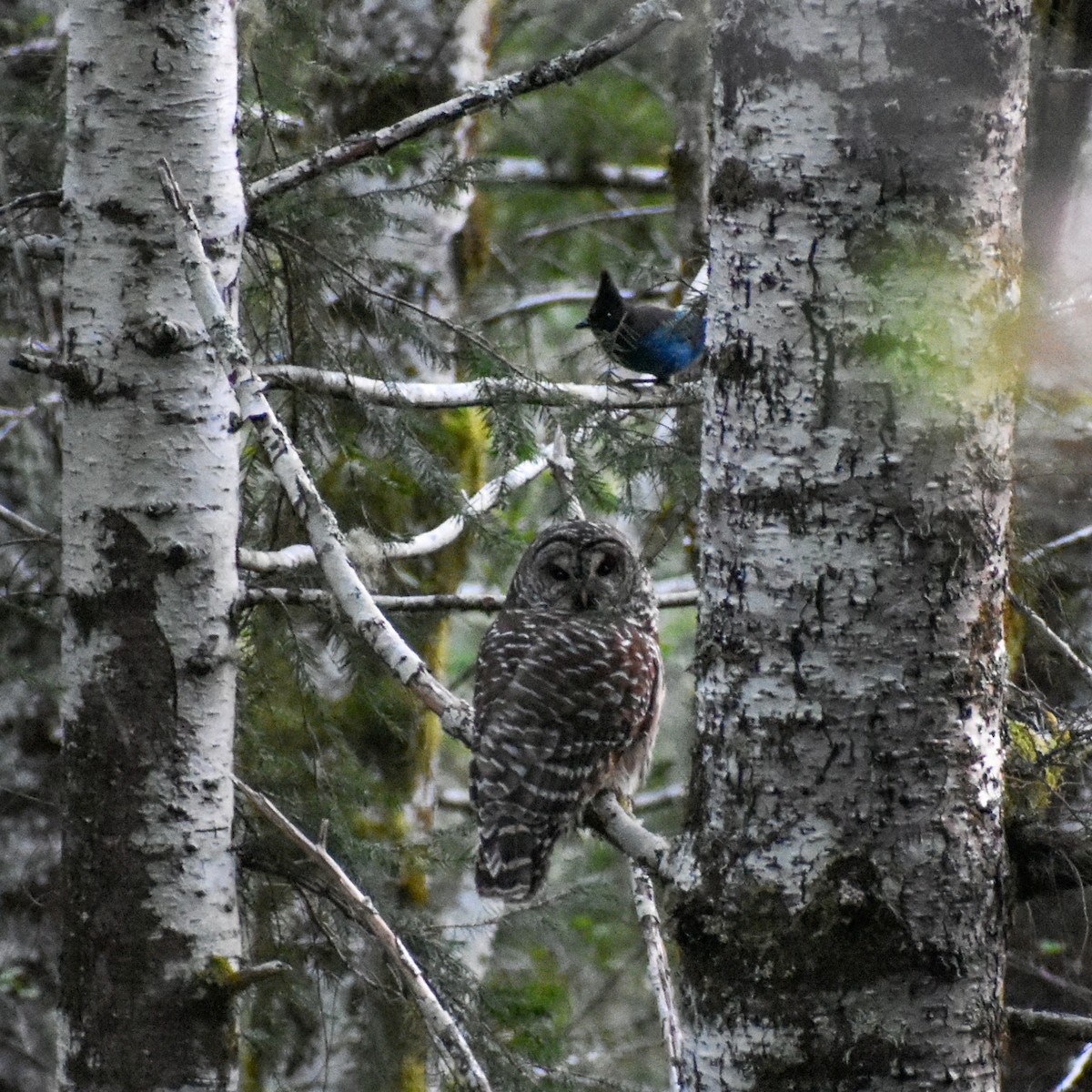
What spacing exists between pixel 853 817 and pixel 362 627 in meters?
0.99

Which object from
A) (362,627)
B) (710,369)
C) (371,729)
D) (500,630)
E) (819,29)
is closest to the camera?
(819,29)

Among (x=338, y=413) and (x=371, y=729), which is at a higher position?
(x=338, y=413)

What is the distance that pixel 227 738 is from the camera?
349 centimetres

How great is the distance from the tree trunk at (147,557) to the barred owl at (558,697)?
0.86m

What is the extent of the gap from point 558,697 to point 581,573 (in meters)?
0.46

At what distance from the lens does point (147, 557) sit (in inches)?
134

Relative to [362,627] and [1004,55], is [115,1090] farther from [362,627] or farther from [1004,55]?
[1004,55]

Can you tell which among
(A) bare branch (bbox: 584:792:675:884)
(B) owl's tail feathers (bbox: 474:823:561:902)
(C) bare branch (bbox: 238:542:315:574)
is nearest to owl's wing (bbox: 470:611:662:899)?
(B) owl's tail feathers (bbox: 474:823:561:902)

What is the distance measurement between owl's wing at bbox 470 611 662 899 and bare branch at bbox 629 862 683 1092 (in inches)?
47.7

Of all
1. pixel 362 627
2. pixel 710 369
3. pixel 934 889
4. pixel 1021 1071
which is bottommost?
pixel 1021 1071

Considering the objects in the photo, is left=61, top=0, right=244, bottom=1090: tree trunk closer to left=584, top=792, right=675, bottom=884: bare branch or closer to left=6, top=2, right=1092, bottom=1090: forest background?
left=6, top=2, right=1092, bottom=1090: forest background

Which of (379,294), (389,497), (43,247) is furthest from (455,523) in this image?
(389,497)

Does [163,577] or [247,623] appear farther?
[247,623]

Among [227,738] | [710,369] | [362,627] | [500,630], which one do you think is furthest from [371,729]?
[710,369]
